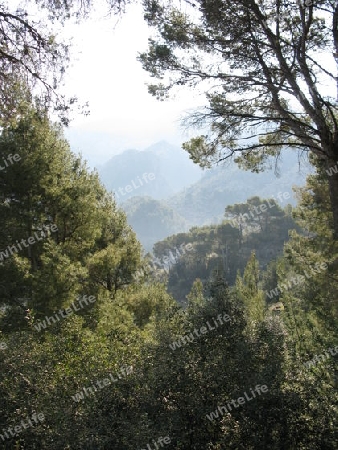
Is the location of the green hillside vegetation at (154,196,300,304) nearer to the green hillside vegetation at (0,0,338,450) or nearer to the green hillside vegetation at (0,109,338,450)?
the green hillside vegetation at (0,0,338,450)

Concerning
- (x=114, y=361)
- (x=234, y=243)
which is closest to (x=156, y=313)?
(x=114, y=361)

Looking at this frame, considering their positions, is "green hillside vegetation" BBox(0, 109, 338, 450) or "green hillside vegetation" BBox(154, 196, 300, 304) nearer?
"green hillside vegetation" BBox(0, 109, 338, 450)

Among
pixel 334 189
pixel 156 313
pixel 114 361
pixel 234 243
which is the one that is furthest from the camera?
pixel 234 243

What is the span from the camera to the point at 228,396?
4641 millimetres

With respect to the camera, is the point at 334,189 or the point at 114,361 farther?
the point at 334,189

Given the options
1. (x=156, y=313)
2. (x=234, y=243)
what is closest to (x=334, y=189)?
(x=156, y=313)

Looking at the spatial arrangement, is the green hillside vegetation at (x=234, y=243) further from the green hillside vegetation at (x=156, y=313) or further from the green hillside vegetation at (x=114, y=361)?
the green hillside vegetation at (x=114, y=361)

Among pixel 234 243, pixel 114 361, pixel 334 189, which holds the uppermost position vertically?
pixel 334 189

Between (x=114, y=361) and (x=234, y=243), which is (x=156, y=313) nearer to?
(x=114, y=361)

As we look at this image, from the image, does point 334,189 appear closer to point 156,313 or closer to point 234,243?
point 156,313

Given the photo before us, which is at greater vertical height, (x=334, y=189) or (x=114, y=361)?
(x=334, y=189)

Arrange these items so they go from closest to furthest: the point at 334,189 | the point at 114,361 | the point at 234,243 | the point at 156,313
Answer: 1. the point at 114,361
2. the point at 334,189
3. the point at 156,313
4. the point at 234,243

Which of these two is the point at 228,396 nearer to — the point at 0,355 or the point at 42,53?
the point at 0,355

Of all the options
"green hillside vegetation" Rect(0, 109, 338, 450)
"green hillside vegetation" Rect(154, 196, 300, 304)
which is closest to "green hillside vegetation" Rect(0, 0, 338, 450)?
"green hillside vegetation" Rect(0, 109, 338, 450)
